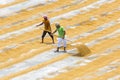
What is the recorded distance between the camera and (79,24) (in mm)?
26516

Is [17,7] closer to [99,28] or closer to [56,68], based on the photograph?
[99,28]

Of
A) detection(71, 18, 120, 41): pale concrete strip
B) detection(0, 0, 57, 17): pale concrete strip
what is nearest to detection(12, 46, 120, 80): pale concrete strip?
detection(71, 18, 120, 41): pale concrete strip

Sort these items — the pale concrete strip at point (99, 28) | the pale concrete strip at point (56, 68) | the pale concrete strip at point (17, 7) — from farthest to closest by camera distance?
the pale concrete strip at point (17, 7) → the pale concrete strip at point (99, 28) → the pale concrete strip at point (56, 68)

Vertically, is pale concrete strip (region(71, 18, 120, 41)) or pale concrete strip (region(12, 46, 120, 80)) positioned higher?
pale concrete strip (region(71, 18, 120, 41))

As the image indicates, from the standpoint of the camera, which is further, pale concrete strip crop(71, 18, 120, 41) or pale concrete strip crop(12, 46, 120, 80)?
pale concrete strip crop(71, 18, 120, 41)

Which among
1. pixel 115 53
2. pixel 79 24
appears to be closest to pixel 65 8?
pixel 79 24

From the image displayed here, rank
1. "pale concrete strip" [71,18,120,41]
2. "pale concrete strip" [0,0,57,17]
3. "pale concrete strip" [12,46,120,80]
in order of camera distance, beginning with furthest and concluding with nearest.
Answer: "pale concrete strip" [0,0,57,17] → "pale concrete strip" [71,18,120,41] → "pale concrete strip" [12,46,120,80]

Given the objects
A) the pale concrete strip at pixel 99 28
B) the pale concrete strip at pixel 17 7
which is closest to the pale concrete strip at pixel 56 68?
the pale concrete strip at pixel 99 28

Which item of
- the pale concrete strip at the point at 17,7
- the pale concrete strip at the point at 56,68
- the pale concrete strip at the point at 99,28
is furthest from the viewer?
the pale concrete strip at the point at 17,7

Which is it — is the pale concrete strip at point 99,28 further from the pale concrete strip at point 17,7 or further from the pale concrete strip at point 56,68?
the pale concrete strip at point 17,7

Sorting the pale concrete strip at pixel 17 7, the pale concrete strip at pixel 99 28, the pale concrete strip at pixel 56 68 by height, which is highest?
the pale concrete strip at pixel 17 7

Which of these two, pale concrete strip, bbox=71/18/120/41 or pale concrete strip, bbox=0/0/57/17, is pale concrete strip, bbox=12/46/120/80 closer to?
pale concrete strip, bbox=71/18/120/41

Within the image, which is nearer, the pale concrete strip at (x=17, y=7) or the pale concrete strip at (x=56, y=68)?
the pale concrete strip at (x=56, y=68)

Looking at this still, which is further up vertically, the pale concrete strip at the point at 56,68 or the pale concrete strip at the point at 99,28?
the pale concrete strip at the point at 99,28
